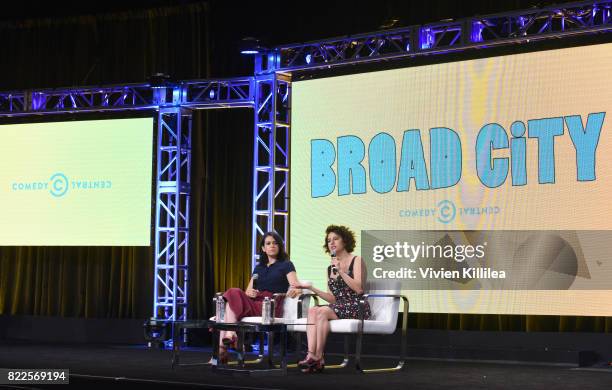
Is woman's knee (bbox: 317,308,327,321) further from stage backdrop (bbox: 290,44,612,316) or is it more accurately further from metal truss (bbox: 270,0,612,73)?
metal truss (bbox: 270,0,612,73)

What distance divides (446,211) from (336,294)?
5.33ft

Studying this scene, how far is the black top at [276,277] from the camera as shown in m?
6.64

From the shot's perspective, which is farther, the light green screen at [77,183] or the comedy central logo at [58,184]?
the comedy central logo at [58,184]

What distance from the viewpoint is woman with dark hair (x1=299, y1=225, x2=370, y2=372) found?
614 centimetres

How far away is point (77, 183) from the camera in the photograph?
934 cm

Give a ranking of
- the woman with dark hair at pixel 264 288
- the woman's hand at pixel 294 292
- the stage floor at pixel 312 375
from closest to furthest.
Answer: the stage floor at pixel 312 375 → the woman's hand at pixel 294 292 → the woman with dark hair at pixel 264 288

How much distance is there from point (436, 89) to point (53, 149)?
413 cm

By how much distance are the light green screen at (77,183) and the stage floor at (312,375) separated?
170 centimetres

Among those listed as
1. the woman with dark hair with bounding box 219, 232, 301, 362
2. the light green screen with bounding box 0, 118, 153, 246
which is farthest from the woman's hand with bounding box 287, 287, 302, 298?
the light green screen with bounding box 0, 118, 153, 246

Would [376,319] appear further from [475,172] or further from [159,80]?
[159,80]

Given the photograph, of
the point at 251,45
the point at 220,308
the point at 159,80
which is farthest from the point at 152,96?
the point at 220,308

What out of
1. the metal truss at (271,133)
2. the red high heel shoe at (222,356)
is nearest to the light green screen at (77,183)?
the metal truss at (271,133)

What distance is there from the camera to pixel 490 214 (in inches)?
290

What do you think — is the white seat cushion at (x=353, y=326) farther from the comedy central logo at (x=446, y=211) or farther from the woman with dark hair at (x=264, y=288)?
the comedy central logo at (x=446, y=211)
